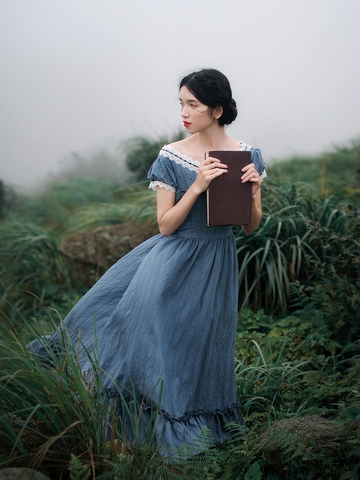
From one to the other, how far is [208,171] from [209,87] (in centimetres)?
37

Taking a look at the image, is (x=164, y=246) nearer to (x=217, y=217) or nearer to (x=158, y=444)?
(x=217, y=217)

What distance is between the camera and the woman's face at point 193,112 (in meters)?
1.83

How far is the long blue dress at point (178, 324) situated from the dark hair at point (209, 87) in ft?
0.79

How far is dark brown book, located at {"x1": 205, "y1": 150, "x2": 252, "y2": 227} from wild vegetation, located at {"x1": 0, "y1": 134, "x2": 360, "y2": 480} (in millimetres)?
711

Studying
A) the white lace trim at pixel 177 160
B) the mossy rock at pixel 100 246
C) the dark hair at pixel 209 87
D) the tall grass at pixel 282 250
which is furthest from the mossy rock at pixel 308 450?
the mossy rock at pixel 100 246

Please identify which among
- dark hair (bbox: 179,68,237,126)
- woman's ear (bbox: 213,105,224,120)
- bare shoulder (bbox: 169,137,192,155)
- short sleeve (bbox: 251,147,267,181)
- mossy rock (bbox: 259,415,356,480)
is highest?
dark hair (bbox: 179,68,237,126)

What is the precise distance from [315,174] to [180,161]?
4.26m

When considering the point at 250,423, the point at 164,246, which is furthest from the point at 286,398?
the point at 164,246

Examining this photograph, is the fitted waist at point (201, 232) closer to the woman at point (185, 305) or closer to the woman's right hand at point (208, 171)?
the woman at point (185, 305)

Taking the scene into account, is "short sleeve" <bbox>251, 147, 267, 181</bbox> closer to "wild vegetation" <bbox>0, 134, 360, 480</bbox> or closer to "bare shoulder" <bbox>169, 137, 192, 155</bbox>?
"bare shoulder" <bbox>169, 137, 192, 155</bbox>

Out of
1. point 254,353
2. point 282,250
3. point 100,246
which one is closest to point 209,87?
point 254,353

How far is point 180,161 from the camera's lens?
186 cm

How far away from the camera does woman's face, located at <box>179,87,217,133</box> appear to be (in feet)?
5.99

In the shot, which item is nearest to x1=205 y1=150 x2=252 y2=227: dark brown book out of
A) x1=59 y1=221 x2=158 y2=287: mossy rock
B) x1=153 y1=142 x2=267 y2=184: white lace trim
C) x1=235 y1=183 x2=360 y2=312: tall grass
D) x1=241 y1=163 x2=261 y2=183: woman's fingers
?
x1=241 y1=163 x2=261 y2=183: woman's fingers
